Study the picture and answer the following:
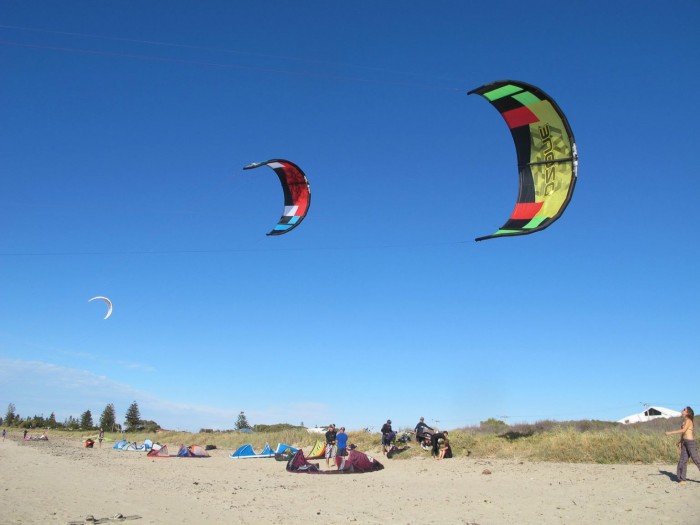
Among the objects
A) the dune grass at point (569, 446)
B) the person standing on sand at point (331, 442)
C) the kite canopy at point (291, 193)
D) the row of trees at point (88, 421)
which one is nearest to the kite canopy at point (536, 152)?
the dune grass at point (569, 446)

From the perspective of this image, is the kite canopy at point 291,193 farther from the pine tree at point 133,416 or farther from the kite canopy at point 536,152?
the pine tree at point 133,416

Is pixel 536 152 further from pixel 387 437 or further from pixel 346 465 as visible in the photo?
pixel 387 437

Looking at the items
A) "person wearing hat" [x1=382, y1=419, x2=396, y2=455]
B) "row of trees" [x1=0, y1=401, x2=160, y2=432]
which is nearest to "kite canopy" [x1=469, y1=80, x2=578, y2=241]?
"person wearing hat" [x1=382, y1=419, x2=396, y2=455]

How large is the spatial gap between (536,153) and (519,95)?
895mm

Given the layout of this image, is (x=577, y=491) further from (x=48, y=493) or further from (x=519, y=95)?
(x=48, y=493)

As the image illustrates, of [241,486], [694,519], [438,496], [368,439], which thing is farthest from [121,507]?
[368,439]

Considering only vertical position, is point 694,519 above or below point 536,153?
below

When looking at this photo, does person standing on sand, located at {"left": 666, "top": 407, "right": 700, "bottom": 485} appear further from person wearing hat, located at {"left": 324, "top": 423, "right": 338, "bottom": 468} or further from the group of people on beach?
person wearing hat, located at {"left": 324, "top": 423, "right": 338, "bottom": 468}

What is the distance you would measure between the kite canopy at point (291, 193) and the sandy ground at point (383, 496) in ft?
17.5

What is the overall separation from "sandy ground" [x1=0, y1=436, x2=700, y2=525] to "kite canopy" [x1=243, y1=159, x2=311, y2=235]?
5.33 meters

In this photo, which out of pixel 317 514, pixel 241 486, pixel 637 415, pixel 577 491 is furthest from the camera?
pixel 637 415

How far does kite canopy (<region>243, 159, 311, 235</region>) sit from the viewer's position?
13.1 m

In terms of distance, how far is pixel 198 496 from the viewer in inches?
341

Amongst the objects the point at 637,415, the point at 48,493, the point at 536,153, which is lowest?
the point at 48,493
